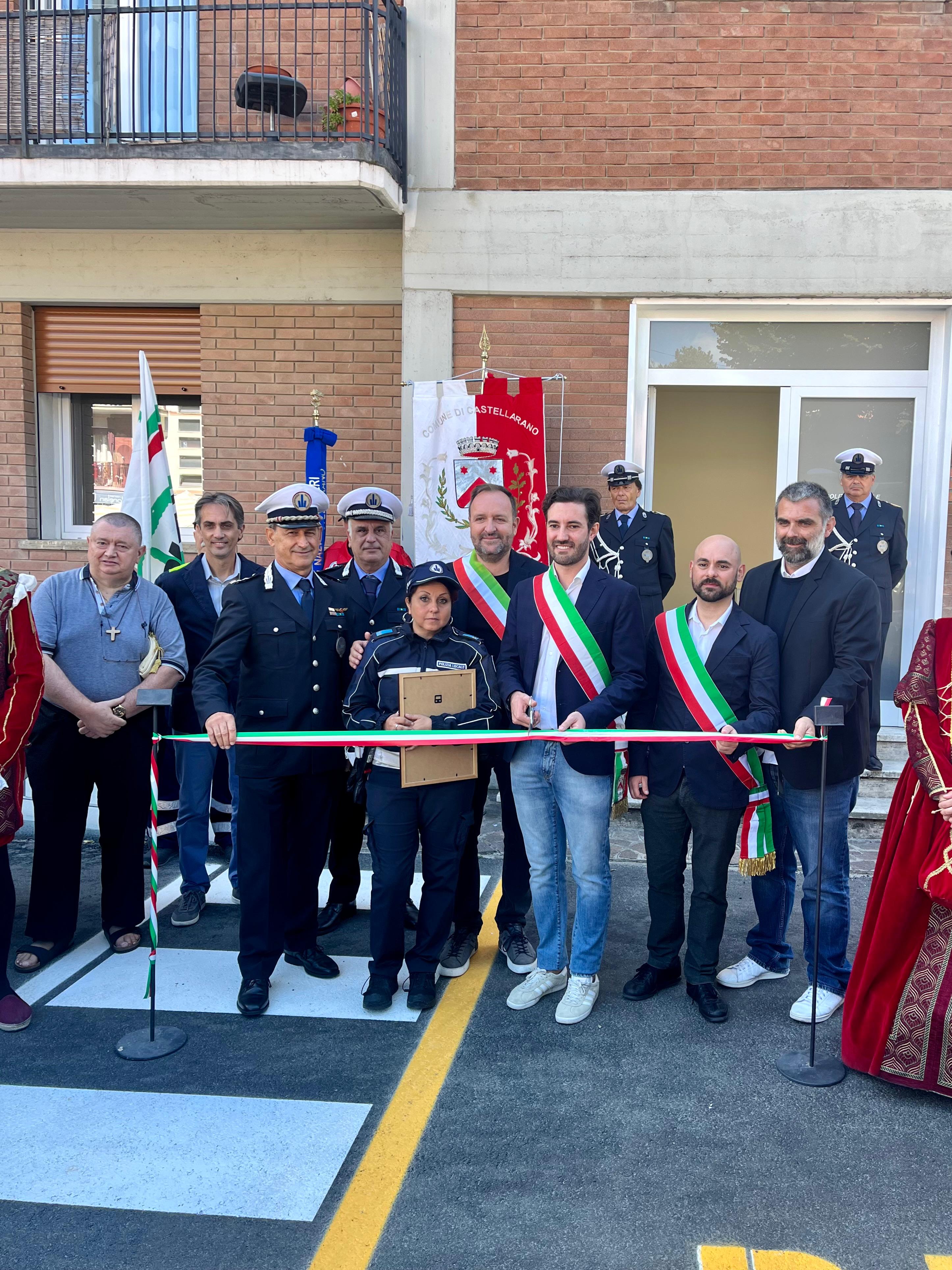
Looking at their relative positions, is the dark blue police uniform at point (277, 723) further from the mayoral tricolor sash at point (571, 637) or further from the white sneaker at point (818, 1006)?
the white sneaker at point (818, 1006)

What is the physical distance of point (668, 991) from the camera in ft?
14.7

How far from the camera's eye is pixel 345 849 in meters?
5.21

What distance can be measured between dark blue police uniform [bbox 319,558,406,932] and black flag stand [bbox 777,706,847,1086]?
2.03m

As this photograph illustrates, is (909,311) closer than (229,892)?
No

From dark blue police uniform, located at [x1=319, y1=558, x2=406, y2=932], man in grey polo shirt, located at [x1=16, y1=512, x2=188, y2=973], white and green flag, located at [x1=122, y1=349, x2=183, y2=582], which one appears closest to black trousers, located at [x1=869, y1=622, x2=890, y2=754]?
dark blue police uniform, located at [x1=319, y1=558, x2=406, y2=932]

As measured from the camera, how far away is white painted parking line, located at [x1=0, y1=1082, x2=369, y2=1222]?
301cm

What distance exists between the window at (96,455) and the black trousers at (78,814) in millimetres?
4546

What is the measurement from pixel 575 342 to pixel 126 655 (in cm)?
461

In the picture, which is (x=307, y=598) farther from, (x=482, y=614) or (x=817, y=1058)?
(x=817, y=1058)

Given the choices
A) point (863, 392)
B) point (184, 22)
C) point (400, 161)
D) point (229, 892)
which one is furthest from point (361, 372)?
point (229, 892)

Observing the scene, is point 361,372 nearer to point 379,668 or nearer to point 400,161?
point 400,161

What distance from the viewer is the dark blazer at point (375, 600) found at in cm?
472

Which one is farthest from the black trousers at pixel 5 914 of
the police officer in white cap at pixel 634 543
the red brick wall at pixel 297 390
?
the red brick wall at pixel 297 390

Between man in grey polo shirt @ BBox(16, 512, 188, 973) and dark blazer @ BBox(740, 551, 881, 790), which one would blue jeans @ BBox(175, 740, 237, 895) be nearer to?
man in grey polo shirt @ BBox(16, 512, 188, 973)
